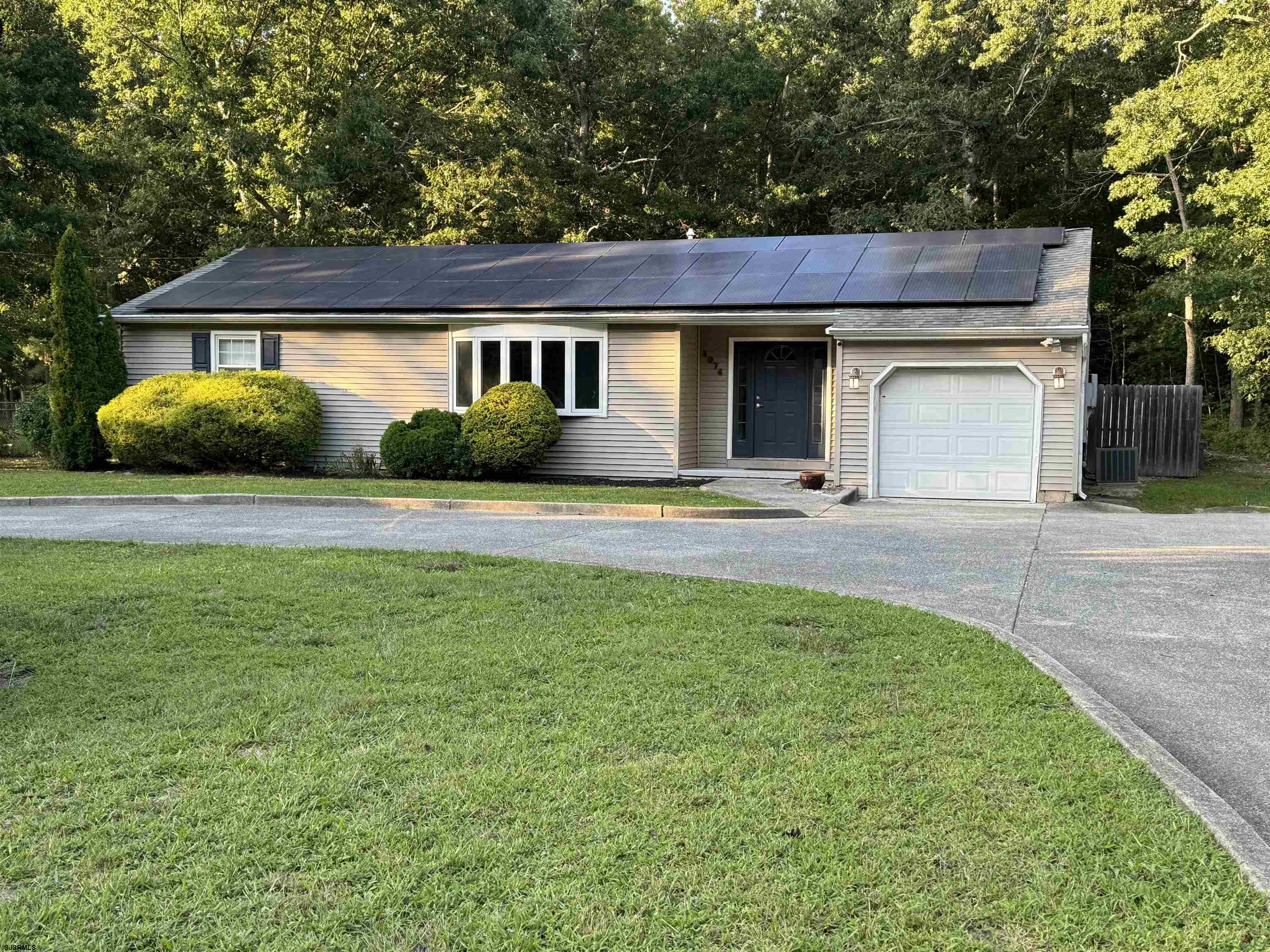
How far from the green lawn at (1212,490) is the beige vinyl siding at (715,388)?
18.2 ft

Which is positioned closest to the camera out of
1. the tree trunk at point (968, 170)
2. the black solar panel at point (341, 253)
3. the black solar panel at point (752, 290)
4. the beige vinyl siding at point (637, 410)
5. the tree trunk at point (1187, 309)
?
the black solar panel at point (752, 290)

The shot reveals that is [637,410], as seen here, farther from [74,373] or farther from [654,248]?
[74,373]

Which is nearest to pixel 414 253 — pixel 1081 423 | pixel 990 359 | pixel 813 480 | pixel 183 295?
pixel 183 295

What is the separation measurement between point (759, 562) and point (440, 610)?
3496mm

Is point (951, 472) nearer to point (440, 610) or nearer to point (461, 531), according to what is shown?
point (461, 531)

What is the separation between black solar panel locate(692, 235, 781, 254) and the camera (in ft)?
65.7

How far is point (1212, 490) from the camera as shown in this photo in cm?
1719

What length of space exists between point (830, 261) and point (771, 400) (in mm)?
2685

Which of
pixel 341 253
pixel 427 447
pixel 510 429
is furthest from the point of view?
pixel 341 253

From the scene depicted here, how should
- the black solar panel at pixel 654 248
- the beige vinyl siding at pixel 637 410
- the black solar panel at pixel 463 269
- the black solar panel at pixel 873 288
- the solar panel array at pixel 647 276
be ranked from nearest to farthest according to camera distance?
the black solar panel at pixel 873 288, the solar panel array at pixel 647 276, the beige vinyl siding at pixel 637 410, the black solar panel at pixel 463 269, the black solar panel at pixel 654 248

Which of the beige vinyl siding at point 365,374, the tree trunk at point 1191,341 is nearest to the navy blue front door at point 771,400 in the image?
the beige vinyl siding at point 365,374

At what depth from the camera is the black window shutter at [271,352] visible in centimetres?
1917

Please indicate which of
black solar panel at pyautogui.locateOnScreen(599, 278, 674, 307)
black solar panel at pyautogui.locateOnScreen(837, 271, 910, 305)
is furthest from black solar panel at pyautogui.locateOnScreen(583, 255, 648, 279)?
black solar panel at pyautogui.locateOnScreen(837, 271, 910, 305)

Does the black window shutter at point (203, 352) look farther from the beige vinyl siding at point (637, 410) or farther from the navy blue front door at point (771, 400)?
the navy blue front door at point (771, 400)
